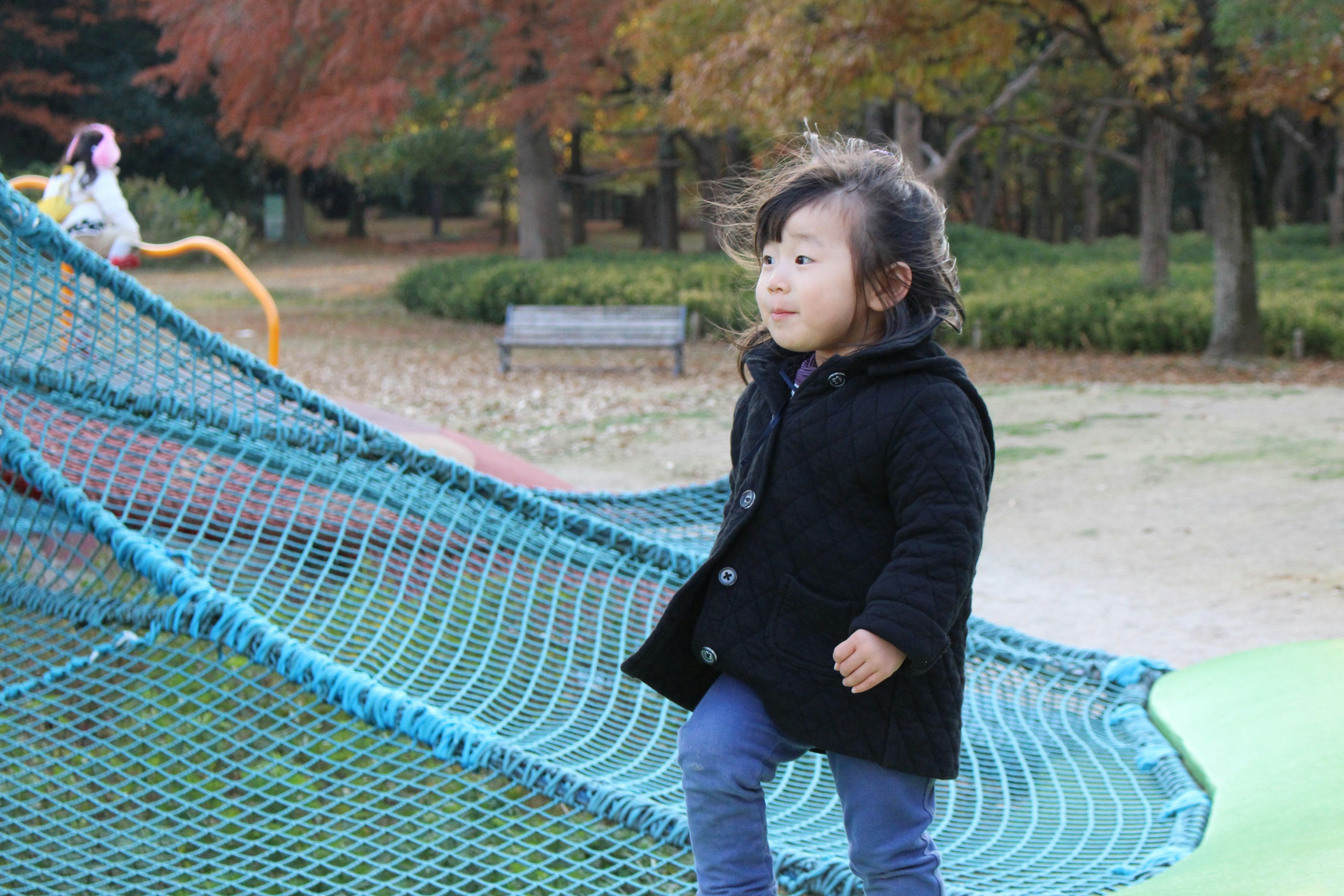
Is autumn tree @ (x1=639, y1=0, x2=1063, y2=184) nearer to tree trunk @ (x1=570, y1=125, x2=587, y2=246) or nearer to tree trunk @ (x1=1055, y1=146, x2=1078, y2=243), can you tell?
tree trunk @ (x1=570, y1=125, x2=587, y2=246)

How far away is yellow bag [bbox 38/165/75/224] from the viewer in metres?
6.59

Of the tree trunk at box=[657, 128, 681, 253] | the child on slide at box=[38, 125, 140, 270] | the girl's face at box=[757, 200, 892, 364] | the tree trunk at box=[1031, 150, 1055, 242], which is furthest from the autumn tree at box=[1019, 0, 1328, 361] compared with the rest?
the tree trunk at box=[1031, 150, 1055, 242]

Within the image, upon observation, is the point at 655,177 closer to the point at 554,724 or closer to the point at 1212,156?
the point at 1212,156

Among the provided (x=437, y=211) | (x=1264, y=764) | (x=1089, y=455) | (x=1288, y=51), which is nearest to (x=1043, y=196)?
(x=437, y=211)

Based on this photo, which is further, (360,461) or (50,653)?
(360,461)

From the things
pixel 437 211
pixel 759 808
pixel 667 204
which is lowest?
pixel 759 808

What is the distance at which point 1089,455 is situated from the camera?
24.5 ft

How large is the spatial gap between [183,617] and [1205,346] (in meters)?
11.1

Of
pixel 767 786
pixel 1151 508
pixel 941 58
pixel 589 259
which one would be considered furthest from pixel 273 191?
pixel 767 786

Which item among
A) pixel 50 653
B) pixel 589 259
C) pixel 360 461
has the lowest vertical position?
pixel 50 653

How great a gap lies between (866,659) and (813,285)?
49 centimetres

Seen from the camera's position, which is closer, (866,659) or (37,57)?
(866,659)

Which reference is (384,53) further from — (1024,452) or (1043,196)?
(1043,196)

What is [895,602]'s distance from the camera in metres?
1.53
